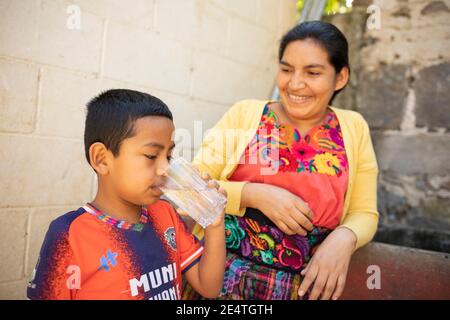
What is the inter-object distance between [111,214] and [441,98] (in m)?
1.96

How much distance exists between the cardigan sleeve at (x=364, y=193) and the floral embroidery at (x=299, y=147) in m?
0.10

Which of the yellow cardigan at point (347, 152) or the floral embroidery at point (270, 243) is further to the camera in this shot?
the yellow cardigan at point (347, 152)

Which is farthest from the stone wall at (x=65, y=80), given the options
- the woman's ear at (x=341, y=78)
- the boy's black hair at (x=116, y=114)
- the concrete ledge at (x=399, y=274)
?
the concrete ledge at (x=399, y=274)

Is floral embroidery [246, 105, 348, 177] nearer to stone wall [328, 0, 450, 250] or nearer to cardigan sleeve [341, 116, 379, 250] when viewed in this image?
cardigan sleeve [341, 116, 379, 250]

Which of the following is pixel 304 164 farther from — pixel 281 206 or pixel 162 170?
pixel 162 170

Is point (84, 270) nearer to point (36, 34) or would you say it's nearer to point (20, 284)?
point (20, 284)

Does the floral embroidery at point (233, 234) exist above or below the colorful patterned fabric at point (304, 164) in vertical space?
below

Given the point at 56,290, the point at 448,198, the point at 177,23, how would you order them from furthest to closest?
1. the point at 448,198
2. the point at 177,23
3. the point at 56,290

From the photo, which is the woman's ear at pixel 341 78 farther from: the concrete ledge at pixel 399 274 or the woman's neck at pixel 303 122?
the concrete ledge at pixel 399 274

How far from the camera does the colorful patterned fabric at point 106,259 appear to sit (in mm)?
1090

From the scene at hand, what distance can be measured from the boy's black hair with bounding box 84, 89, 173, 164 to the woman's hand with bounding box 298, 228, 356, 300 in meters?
0.71

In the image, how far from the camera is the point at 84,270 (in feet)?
3.64

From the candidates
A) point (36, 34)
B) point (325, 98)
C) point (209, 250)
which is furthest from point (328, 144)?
point (36, 34)

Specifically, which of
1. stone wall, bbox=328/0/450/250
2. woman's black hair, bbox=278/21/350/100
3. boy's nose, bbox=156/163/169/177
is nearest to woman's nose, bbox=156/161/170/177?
boy's nose, bbox=156/163/169/177
